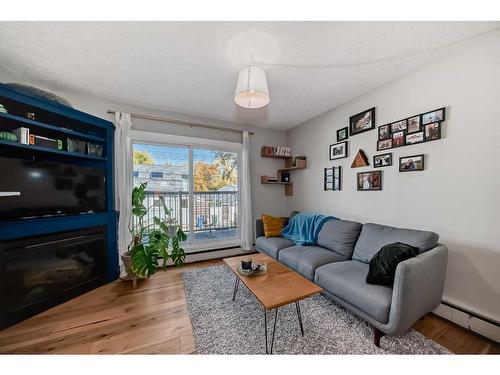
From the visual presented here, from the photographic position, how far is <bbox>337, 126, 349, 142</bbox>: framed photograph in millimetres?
2672

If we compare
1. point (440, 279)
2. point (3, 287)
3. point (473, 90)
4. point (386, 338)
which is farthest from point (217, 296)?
point (473, 90)

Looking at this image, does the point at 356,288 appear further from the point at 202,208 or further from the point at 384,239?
the point at 202,208

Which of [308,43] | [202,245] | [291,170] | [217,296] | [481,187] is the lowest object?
[217,296]

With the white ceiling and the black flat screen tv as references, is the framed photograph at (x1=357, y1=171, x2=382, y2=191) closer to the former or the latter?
the white ceiling

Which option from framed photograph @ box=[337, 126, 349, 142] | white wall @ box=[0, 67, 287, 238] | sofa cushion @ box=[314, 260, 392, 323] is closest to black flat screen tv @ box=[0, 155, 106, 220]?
white wall @ box=[0, 67, 287, 238]

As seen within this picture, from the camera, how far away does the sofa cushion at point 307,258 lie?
6.62ft

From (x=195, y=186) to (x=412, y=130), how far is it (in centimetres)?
297

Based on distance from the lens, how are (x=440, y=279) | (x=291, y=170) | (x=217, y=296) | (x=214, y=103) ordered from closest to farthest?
(x=440, y=279)
(x=217, y=296)
(x=214, y=103)
(x=291, y=170)

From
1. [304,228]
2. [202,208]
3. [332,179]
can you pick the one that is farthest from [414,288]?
[202,208]

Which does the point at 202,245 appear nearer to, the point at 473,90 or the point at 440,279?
the point at 440,279

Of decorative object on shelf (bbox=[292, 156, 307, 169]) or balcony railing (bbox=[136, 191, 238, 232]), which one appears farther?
decorative object on shelf (bbox=[292, 156, 307, 169])

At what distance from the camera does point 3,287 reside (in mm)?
1566

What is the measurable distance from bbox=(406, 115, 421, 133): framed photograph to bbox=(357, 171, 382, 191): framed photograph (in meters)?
0.52

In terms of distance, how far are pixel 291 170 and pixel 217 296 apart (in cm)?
256
